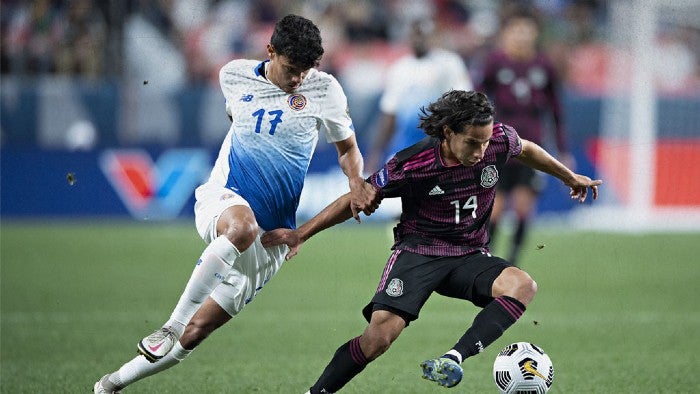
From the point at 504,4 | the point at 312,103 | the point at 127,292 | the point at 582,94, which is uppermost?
the point at 504,4

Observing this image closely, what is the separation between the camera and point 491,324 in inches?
220

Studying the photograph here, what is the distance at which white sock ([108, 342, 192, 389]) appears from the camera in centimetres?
600

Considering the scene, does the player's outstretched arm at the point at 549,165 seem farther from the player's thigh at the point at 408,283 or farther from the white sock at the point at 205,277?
the white sock at the point at 205,277

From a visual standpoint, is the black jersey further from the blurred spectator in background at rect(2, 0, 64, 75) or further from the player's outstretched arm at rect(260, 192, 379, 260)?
the blurred spectator in background at rect(2, 0, 64, 75)

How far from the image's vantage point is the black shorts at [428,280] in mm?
5699

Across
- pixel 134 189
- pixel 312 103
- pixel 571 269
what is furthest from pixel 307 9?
pixel 312 103

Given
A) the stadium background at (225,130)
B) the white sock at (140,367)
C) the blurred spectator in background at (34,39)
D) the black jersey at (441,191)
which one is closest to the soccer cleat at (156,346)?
the white sock at (140,367)

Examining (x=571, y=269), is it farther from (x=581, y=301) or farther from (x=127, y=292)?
(x=127, y=292)

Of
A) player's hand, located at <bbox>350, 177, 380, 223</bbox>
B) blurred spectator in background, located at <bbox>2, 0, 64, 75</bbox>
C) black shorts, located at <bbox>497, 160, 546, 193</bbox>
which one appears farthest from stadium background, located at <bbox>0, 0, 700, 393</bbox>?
player's hand, located at <bbox>350, 177, 380, 223</bbox>

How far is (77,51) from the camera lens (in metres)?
17.3

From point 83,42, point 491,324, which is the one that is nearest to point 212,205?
point 491,324

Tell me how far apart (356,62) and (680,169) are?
18.9ft

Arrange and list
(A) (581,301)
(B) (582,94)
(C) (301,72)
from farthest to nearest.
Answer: (B) (582,94) → (A) (581,301) → (C) (301,72)

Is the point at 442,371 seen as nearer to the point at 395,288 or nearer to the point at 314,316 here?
the point at 395,288
